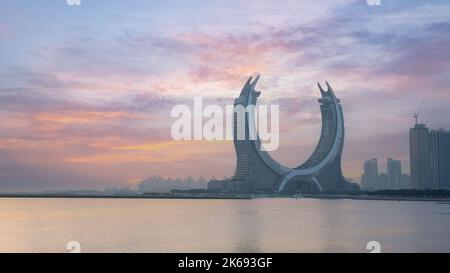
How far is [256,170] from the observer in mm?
62469

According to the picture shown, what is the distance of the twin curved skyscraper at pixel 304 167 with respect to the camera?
6188cm

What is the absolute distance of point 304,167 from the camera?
64.6 m

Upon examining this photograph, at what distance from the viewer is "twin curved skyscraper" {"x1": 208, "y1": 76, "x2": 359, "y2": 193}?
6188 centimetres
